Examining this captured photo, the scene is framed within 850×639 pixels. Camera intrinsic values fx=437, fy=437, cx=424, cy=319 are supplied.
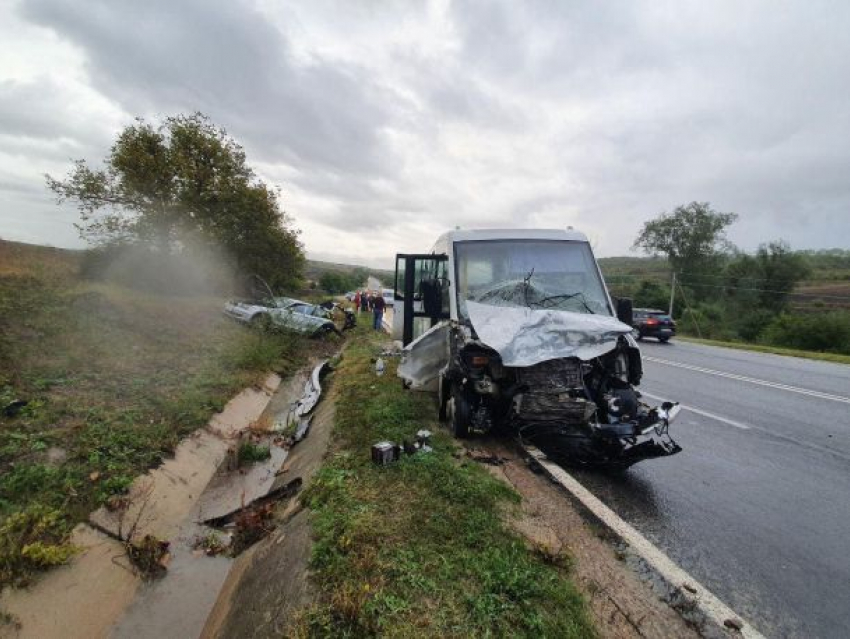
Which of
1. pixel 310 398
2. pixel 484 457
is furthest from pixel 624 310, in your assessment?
pixel 310 398

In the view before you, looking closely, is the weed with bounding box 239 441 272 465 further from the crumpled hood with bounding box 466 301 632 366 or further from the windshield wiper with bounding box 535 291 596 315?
the windshield wiper with bounding box 535 291 596 315

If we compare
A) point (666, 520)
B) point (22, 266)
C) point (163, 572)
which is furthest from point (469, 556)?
point (22, 266)

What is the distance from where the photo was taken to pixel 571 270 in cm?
598

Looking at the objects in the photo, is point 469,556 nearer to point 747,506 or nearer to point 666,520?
point 666,520

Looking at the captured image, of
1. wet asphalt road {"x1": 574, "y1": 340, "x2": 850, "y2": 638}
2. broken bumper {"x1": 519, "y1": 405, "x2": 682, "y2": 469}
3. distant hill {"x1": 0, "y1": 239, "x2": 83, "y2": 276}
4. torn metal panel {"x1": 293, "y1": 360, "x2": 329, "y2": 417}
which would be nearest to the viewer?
wet asphalt road {"x1": 574, "y1": 340, "x2": 850, "y2": 638}

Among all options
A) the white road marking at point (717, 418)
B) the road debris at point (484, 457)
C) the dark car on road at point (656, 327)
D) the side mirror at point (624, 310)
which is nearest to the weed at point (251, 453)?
the road debris at point (484, 457)

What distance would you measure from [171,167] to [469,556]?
24038 millimetres

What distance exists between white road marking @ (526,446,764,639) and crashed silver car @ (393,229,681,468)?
0.61 m

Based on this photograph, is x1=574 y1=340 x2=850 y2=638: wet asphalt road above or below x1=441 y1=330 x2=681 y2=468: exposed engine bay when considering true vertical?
below

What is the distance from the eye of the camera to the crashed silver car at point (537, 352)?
4.52 metres

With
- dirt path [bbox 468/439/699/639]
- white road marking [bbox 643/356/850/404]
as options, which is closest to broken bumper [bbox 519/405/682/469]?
dirt path [bbox 468/439/699/639]

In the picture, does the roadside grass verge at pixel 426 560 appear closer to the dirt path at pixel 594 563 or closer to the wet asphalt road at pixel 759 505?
the dirt path at pixel 594 563

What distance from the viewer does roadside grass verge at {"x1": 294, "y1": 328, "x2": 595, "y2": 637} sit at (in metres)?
2.44

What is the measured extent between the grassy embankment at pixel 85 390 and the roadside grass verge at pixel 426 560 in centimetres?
264
